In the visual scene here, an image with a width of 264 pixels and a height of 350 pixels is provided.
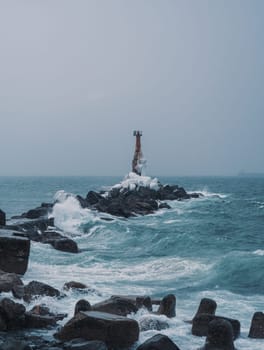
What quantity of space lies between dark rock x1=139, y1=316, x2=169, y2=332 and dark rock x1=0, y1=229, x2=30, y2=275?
16.5ft

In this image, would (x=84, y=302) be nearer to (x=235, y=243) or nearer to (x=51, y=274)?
(x=51, y=274)

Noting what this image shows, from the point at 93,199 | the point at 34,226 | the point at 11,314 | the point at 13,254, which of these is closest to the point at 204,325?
the point at 11,314

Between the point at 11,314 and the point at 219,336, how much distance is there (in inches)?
135

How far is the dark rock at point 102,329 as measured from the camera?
26.9ft

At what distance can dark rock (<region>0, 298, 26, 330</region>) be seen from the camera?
8797 mm

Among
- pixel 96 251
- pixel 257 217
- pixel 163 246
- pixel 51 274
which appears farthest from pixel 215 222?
pixel 51 274

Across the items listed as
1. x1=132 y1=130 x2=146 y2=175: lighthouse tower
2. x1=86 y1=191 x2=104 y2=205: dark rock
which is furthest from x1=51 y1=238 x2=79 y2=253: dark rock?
x1=132 y1=130 x2=146 y2=175: lighthouse tower

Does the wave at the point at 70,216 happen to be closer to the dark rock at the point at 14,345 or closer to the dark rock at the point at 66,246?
the dark rock at the point at 66,246

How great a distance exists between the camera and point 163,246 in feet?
66.5

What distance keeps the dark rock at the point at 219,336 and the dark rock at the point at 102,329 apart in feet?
3.93

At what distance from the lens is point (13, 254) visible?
13297 millimetres

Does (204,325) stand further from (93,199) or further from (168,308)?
(93,199)

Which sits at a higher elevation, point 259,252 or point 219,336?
point 219,336

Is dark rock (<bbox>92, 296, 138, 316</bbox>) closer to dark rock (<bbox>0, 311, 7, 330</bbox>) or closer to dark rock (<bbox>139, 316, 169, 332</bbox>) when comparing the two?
dark rock (<bbox>139, 316, 169, 332</bbox>)
